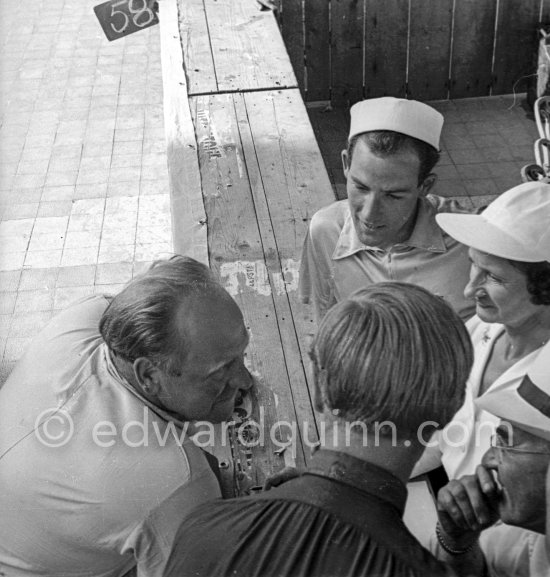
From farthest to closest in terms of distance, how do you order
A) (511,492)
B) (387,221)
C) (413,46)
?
(413,46) < (387,221) < (511,492)

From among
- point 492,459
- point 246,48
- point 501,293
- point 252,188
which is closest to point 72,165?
point 246,48

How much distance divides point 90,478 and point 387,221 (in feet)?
4.14

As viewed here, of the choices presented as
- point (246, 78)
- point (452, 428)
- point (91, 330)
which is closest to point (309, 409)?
point (452, 428)

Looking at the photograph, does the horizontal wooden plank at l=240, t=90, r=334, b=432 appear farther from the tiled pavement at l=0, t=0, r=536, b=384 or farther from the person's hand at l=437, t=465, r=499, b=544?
the tiled pavement at l=0, t=0, r=536, b=384

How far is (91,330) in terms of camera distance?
7.66 ft

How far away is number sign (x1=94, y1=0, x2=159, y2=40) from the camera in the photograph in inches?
162

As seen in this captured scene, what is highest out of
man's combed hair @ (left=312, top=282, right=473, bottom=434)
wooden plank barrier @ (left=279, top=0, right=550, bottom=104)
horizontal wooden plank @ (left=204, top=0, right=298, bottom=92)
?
man's combed hair @ (left=312, top=282, right=473, bottom=434)

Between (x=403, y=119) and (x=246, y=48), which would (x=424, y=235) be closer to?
(x=403, y=119)

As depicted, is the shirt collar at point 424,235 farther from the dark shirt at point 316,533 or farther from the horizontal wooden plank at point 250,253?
the dark shirt at point 316,533

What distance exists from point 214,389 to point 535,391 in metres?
0.80

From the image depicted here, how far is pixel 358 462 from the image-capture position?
1.45 meters

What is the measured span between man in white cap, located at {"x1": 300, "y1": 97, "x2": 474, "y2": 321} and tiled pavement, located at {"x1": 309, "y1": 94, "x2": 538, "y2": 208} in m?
3.25

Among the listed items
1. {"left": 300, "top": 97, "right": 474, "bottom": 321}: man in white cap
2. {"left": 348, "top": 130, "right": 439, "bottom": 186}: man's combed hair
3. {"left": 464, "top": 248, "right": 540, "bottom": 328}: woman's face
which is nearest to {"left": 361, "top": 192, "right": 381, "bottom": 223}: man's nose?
{"left": 300, "top": 97, "right": 474, "bottom": 321}: man in white cap

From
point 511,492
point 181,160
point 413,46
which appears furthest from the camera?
point 413,46
